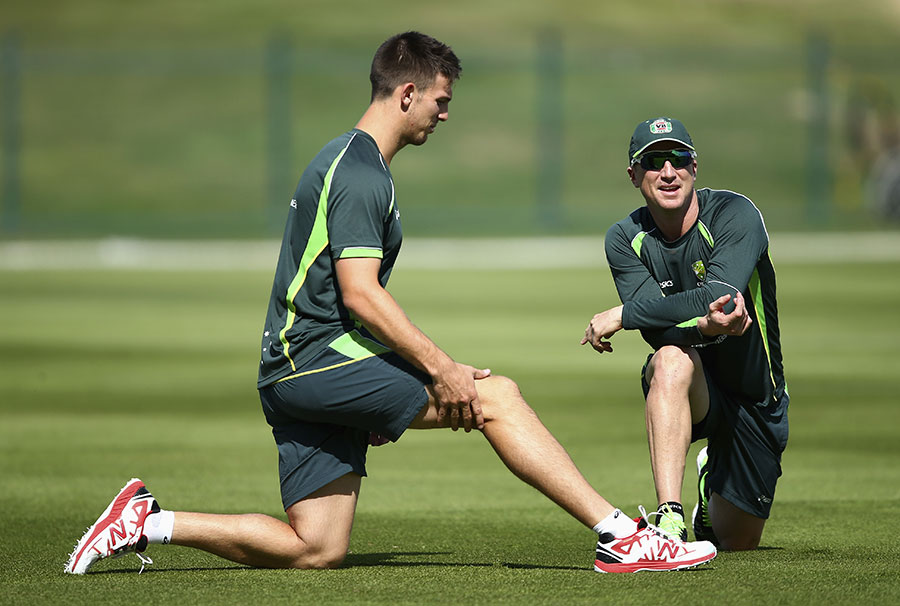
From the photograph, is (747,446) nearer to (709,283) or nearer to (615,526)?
(709,283)

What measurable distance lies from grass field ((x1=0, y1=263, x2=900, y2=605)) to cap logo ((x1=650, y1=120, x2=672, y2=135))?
5.83ft

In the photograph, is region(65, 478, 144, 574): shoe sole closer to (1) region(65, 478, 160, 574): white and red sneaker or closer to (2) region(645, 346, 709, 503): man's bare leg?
(1) region(65, 478, 160, 574): white and red sneaker

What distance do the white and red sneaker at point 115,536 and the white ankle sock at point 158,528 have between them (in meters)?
0.02

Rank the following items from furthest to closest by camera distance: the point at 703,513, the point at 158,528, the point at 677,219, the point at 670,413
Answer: the point at 703,513 < the point at 677,219 < the point at 670,413 < the point at 158,528

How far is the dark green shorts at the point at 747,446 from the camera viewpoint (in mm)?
6621

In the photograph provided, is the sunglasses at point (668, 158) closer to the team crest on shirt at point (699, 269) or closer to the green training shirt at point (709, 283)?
the green training shirt at point (709, 283)

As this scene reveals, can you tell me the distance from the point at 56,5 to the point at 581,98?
69.6 feet

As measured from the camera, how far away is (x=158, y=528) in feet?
19.0

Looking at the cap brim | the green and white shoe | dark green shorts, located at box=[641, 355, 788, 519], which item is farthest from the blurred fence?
the cap brim

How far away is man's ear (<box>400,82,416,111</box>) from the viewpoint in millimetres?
5969

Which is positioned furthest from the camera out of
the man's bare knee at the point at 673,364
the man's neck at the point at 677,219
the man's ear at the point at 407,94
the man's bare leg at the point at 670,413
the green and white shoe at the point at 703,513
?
the green and white shoe at the point at 703,513

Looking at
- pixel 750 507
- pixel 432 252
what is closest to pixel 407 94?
pixel 750 507

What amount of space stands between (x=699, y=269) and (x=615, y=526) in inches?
54.9

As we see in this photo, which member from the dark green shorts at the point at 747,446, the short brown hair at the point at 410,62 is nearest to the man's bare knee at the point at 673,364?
the dark green shorts at the point at 747,446
